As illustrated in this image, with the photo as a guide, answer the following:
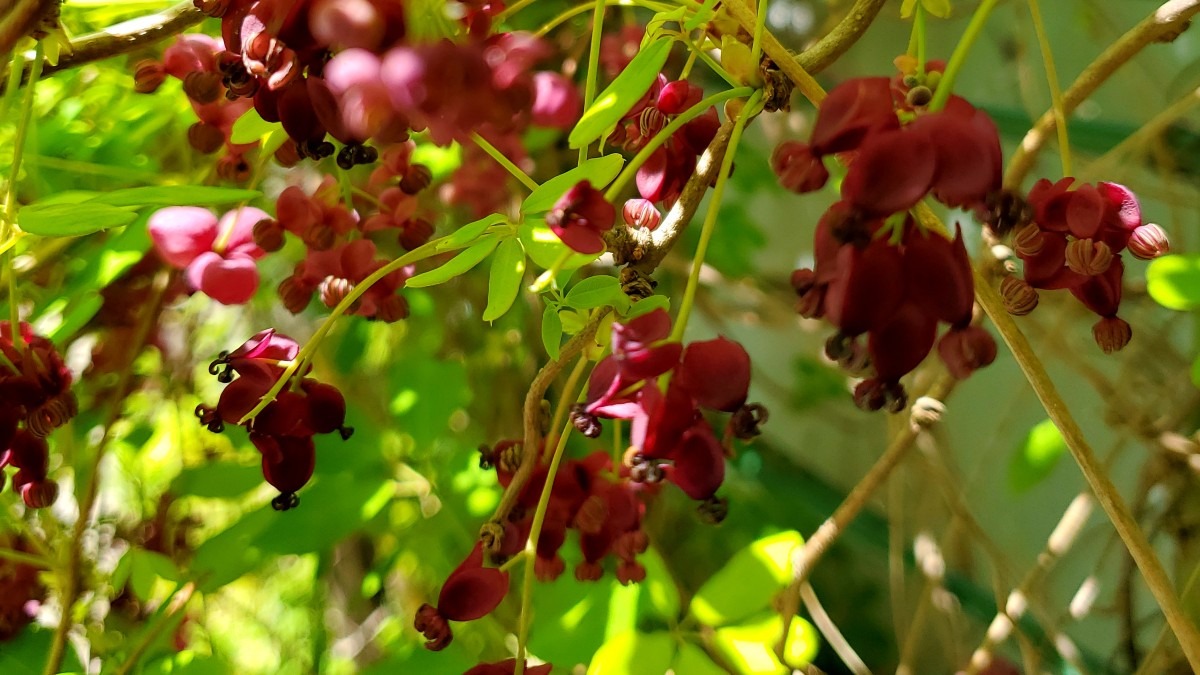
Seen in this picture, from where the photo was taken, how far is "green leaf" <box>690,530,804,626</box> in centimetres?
56

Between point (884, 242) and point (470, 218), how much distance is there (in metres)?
0.87

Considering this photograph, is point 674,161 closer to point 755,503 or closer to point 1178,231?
point 1178,231

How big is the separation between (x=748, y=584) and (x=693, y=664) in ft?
0.25

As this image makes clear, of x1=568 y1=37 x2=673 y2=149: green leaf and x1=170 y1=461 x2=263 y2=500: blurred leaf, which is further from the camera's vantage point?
x1=170 y1=461 x2=263 y2=500: blurred leaf

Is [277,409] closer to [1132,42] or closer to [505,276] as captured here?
[505,276]

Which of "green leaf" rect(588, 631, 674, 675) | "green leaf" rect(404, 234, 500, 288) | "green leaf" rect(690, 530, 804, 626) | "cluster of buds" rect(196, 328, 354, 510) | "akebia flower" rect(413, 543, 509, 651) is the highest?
"green leaf" rect(404, 234, 500, 288)

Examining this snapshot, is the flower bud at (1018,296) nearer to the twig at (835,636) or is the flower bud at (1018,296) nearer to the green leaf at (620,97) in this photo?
the green leaf at (620,97)

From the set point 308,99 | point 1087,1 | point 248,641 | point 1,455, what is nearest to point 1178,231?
point 1087,1

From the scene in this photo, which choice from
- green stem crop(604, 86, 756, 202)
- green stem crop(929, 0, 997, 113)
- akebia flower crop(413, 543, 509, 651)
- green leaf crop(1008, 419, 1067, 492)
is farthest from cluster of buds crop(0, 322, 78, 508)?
green leaf crop(1008, 419, 1067, 492)

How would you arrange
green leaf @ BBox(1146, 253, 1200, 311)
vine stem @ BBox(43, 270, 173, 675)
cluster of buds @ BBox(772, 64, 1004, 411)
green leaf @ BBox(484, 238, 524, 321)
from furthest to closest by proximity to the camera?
1. vine stem @ BBox(43, 270, 173, 675)
2. green leaf @ BBox(1146, 253, 1200, 311)
3. green leaf @ BBox(484, 238, 524, 321)
4. cluster of buds @ BBox(772, 64, 1004, 411)

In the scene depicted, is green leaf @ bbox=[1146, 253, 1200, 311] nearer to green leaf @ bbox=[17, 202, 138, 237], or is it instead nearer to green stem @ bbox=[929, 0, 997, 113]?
green stem @ bbox=[929, 0, 997, 113]

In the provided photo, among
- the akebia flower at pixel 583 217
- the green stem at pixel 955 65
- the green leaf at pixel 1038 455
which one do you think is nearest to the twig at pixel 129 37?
the akebia flower at pixel 583 217

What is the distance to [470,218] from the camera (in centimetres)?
113

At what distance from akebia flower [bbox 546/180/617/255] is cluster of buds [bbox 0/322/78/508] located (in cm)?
33
